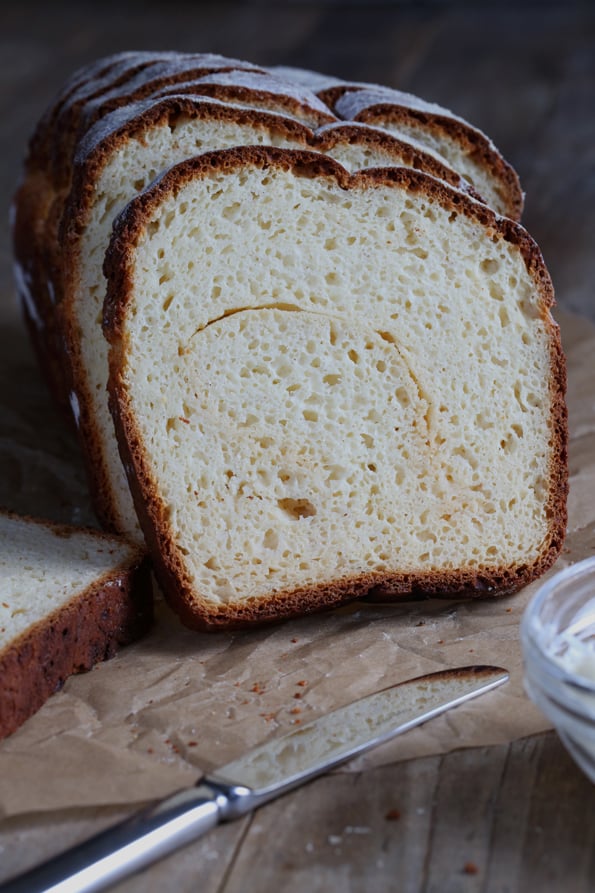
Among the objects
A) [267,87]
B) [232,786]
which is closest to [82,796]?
[232,786]

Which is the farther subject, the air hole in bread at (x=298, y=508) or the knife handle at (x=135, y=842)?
the air hole in bread at (x=298, y=508)

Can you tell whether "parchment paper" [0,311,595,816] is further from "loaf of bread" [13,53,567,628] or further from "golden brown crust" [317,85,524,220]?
"golden brown crust" [317,85,524,220]

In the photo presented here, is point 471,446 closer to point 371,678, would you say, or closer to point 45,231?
point 371,678

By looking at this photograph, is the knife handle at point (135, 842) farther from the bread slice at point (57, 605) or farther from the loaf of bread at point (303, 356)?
the loaf of bread at point (303, 356)

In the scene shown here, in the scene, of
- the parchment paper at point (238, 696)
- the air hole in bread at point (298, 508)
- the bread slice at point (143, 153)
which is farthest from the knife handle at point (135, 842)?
the bread slice at point (143, 153)

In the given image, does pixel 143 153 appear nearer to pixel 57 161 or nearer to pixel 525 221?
pixel 57 161
